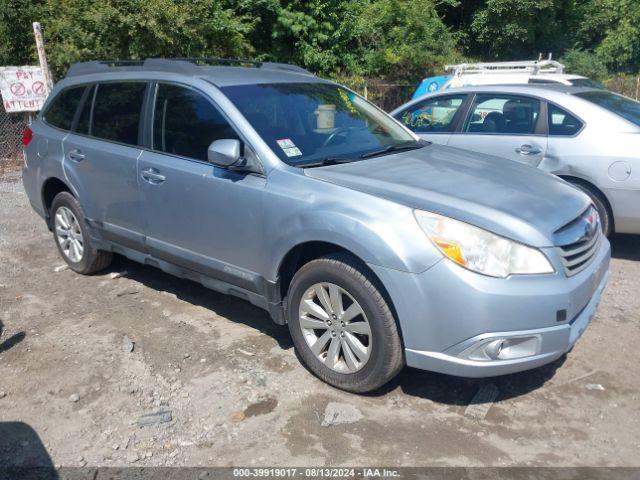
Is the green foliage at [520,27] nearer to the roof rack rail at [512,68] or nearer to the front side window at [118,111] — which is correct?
the roof rack rail at [512,68]

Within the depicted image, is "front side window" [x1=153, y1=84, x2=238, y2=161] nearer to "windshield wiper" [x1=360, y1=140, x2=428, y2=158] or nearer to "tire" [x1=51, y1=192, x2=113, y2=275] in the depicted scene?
"windshield wiper" [x1=360, y1=140, x2=428, y2=158]

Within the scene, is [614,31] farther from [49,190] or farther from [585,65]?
[49,190]

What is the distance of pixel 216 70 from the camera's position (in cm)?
456

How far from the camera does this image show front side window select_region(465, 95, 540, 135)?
20.5 ft

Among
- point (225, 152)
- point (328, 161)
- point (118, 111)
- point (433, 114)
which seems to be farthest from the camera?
point (433, 114)

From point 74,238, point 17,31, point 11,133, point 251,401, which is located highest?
point 17,31

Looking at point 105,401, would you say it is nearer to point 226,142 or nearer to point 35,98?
point 226,142

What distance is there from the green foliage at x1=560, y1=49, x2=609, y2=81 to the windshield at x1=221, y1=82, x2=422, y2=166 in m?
25.1

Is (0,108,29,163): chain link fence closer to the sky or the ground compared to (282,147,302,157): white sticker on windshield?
closer to the ground

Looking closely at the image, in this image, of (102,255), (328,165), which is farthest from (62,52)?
(328,165)

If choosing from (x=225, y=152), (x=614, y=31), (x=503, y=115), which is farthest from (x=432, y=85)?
(x=614, y=31)

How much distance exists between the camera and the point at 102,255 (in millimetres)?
5531

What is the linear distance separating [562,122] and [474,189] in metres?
3.04

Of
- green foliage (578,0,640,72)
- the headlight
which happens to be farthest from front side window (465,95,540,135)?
green foliage (578,0,640,72)
